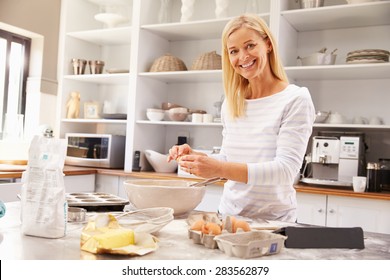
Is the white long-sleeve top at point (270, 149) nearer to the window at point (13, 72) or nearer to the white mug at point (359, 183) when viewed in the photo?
the white mug at point (359, 183)

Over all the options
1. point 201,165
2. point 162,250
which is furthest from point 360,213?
point 162,250

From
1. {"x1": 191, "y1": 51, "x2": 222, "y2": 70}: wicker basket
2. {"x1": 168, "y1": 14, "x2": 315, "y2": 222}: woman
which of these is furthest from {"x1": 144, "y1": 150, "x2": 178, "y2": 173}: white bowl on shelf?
{"x1": 168, "y1": 14, "x2": 315, "y2": 222}: woman

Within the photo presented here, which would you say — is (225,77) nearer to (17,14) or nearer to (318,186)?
(318,186)

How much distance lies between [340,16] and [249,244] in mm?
2071

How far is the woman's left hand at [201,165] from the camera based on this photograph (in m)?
1.02

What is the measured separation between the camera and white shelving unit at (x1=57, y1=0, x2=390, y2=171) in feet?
8.20

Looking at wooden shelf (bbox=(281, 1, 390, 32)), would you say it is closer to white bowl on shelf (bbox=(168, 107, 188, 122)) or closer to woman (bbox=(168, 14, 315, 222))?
white bowl on shelf (bbox=(168, 107, 188, 122))

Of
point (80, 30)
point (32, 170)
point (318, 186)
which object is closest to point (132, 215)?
point (32, 170)

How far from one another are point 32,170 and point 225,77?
2.30ft

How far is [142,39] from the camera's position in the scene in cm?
293

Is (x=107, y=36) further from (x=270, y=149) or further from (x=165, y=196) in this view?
(x=165, y=196)

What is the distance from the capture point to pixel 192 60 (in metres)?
3.13

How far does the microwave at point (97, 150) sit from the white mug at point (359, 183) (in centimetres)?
155
